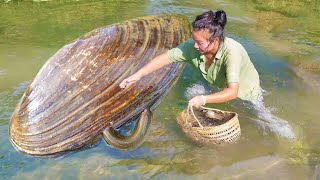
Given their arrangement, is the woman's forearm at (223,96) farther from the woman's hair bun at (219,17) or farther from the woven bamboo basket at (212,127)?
the woman's hair bun at (219,17)

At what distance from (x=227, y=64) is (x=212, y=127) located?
79cm

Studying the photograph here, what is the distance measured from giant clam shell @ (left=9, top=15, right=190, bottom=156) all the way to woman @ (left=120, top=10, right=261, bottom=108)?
409 millimetres

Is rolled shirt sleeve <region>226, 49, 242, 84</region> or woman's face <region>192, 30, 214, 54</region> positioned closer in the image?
woman's face <region>192, 30, 214, 54</region>

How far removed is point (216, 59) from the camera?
4.70 meters

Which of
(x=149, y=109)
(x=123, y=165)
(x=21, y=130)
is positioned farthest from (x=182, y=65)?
(x=21, y=130)

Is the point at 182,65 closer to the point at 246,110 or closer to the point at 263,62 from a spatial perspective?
the point at 246,110

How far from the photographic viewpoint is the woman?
423 cm

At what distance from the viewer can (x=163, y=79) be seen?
6.17 metres

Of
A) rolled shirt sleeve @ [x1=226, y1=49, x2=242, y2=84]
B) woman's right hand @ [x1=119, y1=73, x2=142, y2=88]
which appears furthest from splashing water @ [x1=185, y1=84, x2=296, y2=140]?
woman's right hand @ [x1=119, y1=73, x2=142, y2=88]

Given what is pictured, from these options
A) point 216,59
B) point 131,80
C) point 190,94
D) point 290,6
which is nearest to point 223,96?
point 216,59

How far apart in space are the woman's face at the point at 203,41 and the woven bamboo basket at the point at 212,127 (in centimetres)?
70

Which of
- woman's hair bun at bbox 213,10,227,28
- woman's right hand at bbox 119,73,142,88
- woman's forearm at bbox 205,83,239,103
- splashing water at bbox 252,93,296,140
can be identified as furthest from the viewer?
splashing water at bbox 252,93,296,140

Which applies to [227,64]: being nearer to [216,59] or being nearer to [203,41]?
[216,59]

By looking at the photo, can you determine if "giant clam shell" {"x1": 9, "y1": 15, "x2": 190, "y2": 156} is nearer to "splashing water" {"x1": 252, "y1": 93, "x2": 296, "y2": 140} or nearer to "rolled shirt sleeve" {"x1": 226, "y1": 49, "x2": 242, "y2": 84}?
"splashing water" {"x1": 252, "y1": 93, "x2": 296, "y2": 140}
